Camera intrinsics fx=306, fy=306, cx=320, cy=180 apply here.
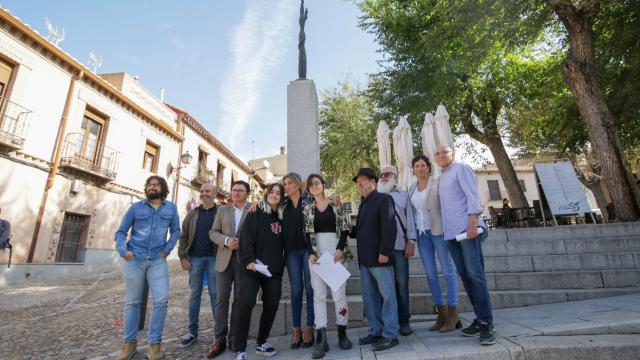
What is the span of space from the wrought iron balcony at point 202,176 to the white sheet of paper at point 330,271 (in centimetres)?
1737

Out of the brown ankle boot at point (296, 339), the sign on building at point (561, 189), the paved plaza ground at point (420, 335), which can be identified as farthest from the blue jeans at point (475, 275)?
the sign on building at point (561, 189)

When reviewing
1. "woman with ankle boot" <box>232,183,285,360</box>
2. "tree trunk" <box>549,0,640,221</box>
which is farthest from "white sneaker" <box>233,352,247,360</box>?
"tree trunk" <box>549,0,640,221</box>

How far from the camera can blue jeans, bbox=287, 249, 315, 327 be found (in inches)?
136

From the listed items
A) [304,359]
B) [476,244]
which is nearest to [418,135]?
[476,244]

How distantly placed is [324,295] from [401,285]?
922mm

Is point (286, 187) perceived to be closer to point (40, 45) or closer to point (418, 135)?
point (418, 135)

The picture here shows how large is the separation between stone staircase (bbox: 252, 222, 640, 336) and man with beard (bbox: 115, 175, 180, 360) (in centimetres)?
115

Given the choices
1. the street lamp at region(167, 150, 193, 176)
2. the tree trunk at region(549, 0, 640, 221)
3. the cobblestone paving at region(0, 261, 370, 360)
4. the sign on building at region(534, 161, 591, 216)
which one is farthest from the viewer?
the street lamp at region(167, 150, 193, 176)

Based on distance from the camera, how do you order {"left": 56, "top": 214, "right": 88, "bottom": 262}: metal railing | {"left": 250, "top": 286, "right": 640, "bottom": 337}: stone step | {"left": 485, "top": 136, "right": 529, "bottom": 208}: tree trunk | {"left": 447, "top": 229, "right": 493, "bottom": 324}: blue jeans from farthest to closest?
{"left": 485, "top": 136, "right": 529, "bottom": 208}: tree trunk, {"left": 56, "top": 214, "right": 88, "bottom": 262}: metal railing, {"left": 250, "top": 286, "right": 640, "bottom": 337}: stone step, {"left": 447, "top": 229, "right": 493, "bottom": 324}: blue jeans

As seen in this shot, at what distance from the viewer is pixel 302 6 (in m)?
6.86

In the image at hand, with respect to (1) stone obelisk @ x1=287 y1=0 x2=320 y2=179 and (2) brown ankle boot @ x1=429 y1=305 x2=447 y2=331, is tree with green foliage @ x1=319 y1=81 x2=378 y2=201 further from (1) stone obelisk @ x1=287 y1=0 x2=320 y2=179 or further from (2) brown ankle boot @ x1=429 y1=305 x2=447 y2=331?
(2) brown ankle boot @ x1=429 y1=305 x2=447 y2=331

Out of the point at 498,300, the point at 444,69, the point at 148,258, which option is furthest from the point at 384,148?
the point at 444,69

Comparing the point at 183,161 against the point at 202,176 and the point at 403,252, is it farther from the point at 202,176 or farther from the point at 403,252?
the point at 403,252

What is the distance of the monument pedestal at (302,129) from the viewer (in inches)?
221
